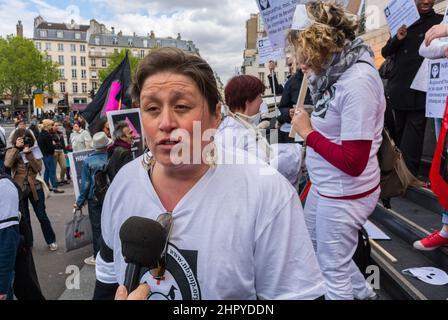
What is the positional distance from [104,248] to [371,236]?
3199 millimetres

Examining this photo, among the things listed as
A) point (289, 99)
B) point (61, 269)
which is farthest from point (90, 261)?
point (289, 99)

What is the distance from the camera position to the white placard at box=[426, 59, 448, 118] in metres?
3.60

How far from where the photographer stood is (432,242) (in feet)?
10.6

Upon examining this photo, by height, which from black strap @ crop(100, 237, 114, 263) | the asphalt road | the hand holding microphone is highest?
the hand holding microphone

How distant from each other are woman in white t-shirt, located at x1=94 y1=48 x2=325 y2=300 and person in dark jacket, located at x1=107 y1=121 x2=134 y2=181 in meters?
3.22

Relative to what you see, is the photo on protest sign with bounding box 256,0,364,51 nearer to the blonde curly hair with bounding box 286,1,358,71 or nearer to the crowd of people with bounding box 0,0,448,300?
the crowd of people with bounding box 0,0,448,300

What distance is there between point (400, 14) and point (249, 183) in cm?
353

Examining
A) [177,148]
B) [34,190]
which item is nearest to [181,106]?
[177,148]

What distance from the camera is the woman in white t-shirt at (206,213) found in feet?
4.13

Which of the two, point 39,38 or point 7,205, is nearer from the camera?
point 7,205

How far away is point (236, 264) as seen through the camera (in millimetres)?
1267

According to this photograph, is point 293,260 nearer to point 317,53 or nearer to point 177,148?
point 177,148

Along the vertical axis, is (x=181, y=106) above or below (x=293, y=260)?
above

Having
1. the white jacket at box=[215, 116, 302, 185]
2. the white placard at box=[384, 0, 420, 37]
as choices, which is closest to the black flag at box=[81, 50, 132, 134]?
the white jacket at box=[215, 116, 302, 185]
